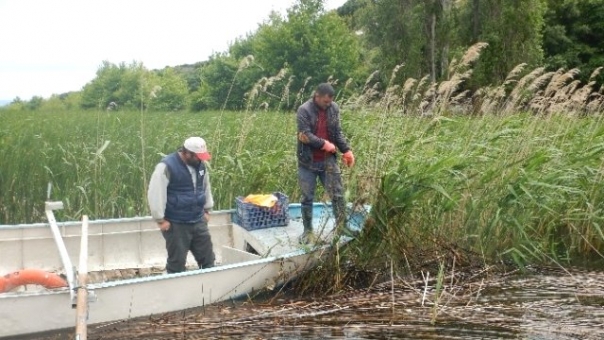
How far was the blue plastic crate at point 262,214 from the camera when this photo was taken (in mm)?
7219

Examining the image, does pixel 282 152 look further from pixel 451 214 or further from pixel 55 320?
pixel 55 320

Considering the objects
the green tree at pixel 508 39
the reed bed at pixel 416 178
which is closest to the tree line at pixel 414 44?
the green tree at pixel 508 39

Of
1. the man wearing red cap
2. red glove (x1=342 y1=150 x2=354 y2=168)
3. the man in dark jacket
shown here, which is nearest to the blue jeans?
the man in dark jacket

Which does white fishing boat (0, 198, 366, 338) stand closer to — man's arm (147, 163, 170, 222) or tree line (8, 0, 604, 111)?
man's arm (147, 163, 170, 222)

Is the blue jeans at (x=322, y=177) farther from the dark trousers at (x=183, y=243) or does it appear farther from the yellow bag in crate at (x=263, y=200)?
the dark trousers at (x=183, y=243)

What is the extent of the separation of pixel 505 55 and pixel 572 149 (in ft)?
45.2

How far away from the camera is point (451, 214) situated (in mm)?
7340

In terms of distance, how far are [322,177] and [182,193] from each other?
149 cm

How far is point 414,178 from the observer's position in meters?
6.52

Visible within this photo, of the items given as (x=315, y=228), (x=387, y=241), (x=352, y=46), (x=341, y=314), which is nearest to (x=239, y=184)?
(x=315, y=228)

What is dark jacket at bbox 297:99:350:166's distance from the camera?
677 cm

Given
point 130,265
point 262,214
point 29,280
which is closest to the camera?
point 29,280

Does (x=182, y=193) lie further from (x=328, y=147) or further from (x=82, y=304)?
(x=82, y=304)

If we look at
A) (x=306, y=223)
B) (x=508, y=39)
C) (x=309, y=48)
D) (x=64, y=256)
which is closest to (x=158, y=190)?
(x=64, y=256)
